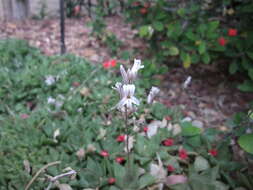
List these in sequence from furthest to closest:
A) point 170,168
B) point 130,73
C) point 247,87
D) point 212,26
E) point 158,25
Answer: point 158,25, point 212,26, point 247,87, point 170,168, point 130,73

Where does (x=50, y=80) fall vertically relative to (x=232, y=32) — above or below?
below

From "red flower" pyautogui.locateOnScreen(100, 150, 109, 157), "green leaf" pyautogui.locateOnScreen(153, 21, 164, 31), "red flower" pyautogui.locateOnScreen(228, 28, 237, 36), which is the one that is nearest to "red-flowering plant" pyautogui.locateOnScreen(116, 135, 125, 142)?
"red flower" pyautogui.locateOnScreen(100, 150, 109, 157)

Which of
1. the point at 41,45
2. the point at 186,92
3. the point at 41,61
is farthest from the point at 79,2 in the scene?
the point at 186,92

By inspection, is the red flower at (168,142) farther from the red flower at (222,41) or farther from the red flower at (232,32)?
the red flower at (232,32)

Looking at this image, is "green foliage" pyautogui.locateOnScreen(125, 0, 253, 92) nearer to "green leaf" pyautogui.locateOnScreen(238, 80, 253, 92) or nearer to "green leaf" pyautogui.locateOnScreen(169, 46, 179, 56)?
"green leaf" pyautogui.locateOnScreen(169, 46, 179, 56)

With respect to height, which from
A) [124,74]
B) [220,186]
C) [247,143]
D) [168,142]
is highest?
[124,74]

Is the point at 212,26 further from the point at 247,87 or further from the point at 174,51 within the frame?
the point at 247,87

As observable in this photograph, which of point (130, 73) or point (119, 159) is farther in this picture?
point (119, 159)

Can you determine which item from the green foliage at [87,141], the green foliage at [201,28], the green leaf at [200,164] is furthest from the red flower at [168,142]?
the green foliage at [201,28]

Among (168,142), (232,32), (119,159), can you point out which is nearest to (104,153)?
(119,159)
